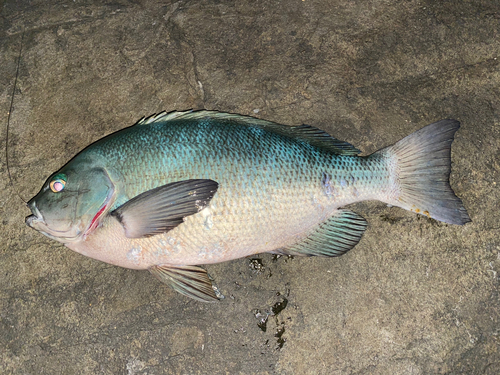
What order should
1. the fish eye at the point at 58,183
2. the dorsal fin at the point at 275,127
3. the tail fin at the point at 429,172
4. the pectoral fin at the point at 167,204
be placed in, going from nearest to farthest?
the pectoral fin at the point at 167,204 < the fish eye at the point at 58,183 < the tail fin at the point at 429,172 < the dorsal fin at the point at 275,127

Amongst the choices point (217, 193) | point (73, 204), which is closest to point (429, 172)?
point (217, 193)

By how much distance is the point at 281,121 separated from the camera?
2734mm

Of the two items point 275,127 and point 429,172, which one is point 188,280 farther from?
point 429,172

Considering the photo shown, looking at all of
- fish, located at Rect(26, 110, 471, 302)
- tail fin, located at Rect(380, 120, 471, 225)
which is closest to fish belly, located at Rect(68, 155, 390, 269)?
fish, located at Rect(26, 110, 471, 302)

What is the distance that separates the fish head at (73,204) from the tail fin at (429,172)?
69.3 inches

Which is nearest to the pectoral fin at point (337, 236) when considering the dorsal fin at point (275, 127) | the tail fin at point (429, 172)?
the tail fin at point (429, 172)

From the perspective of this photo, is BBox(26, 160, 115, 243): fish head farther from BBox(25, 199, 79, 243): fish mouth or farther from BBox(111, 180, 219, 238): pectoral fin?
BBox(111, 180, 219, 238): pectoral fin

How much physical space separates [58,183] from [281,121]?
60.0 inches

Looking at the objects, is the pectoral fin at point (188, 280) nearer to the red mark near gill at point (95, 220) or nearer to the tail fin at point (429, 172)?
the red mark near gill at point (95, 220)

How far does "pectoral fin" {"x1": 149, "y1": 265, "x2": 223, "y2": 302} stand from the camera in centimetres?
231

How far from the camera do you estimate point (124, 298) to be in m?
2.52

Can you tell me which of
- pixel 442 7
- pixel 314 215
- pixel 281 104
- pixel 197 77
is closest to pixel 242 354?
pixel 314 215

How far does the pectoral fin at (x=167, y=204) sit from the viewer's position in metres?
2.09

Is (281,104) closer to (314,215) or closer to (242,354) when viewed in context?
(314,215)
